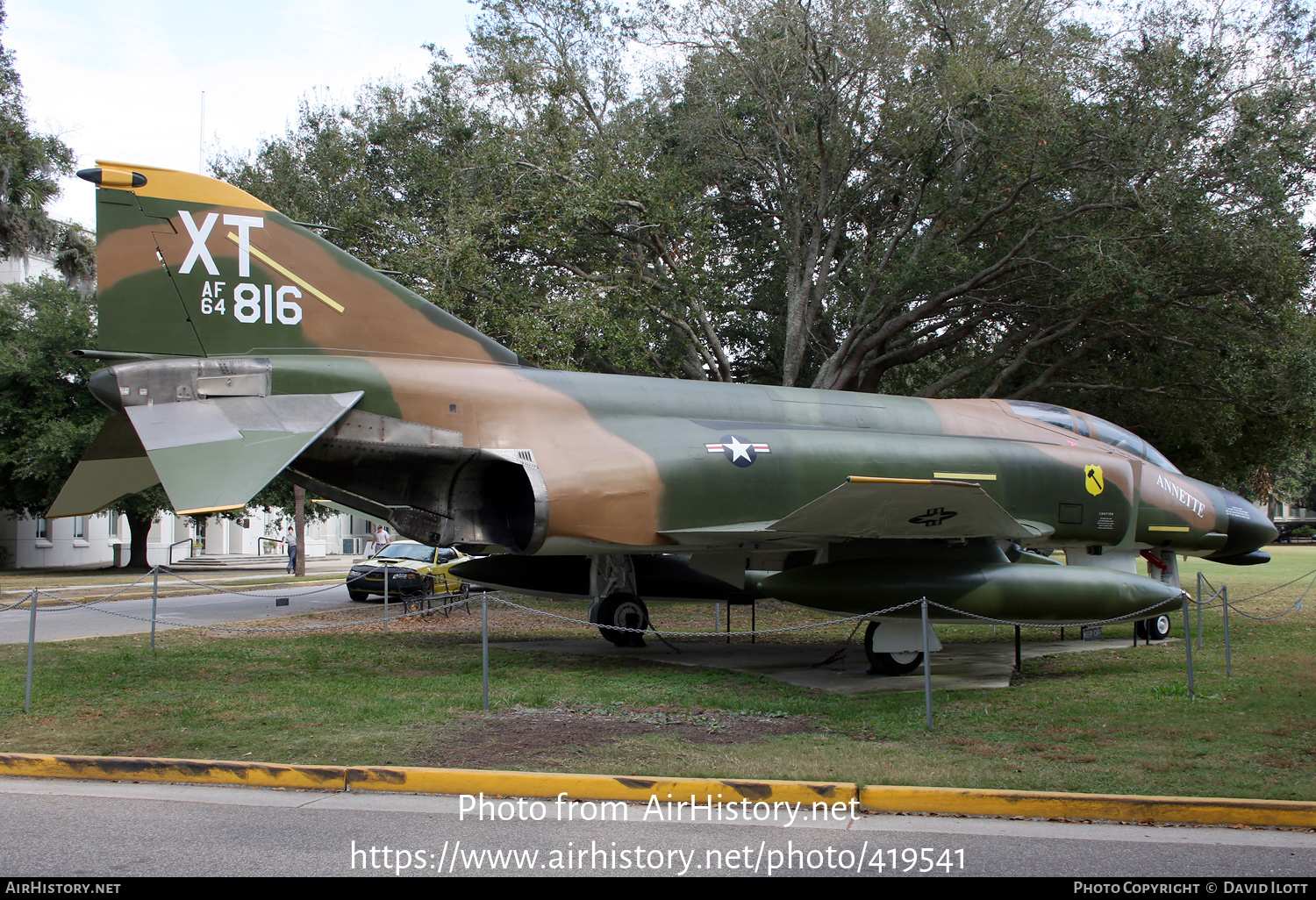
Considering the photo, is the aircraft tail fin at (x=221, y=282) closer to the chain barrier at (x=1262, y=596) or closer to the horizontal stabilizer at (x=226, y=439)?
the horizontal stabilizer at (x=226, y=439)

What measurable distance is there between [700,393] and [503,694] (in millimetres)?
4727

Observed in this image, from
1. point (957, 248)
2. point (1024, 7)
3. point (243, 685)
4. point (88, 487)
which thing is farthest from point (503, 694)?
point (1024, 7)

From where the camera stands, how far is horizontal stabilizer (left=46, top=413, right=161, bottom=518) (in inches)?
413

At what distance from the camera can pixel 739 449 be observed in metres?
11.0

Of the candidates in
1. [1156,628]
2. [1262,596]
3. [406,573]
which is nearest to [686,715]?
[1156,628]

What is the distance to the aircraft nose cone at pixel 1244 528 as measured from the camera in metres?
13.4

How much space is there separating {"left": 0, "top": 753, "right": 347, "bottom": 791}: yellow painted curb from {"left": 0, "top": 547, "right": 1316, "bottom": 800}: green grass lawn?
1.03ft

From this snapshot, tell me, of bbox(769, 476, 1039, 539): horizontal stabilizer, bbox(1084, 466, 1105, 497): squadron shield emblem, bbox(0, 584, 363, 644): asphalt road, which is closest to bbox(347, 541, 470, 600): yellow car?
bbox(0, 584, 363, 644): asphalt road

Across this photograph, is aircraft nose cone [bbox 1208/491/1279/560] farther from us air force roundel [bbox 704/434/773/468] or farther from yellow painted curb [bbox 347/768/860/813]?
yellow painted curb [bbox 347/768/860/813]

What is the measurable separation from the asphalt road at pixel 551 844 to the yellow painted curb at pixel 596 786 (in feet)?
0.53

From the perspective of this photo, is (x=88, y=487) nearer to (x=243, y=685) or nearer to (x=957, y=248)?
(x=243, y=685)

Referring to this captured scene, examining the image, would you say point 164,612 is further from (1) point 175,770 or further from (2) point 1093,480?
(2) point 1093,480

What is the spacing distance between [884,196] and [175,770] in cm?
1938

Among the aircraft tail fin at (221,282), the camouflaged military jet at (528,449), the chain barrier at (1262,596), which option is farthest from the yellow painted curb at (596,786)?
the chain barrier at (1262,596)
